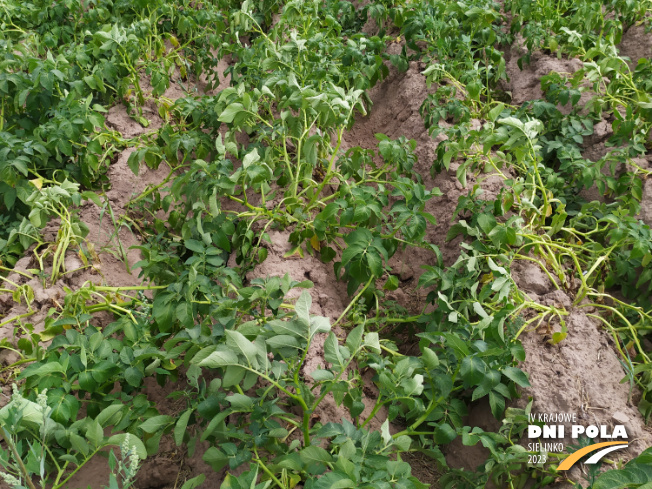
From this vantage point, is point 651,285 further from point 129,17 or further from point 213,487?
point 129,17

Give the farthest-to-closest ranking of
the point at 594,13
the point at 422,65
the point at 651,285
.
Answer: the point at 422,65
the point at 594,13
the point at 651,285

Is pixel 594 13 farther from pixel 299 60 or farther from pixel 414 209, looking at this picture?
pixel 414 209

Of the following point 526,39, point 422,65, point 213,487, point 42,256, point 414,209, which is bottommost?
point 213,487

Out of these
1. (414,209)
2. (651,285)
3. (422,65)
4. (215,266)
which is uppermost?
(422,65)

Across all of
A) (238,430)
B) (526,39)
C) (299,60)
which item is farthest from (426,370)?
(526,39)

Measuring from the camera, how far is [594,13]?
341 centimetres

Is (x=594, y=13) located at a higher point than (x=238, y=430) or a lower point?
higher

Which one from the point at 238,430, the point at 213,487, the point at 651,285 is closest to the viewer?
the point at 238,430

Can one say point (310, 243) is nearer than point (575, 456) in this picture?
No

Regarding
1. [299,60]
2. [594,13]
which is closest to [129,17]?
[299,60]

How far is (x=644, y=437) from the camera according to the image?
175 centimetres

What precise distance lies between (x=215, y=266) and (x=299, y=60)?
1542 millimetres

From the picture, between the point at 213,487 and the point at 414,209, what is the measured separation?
1.36 meters

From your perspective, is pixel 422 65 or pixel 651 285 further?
pixel 422 65
